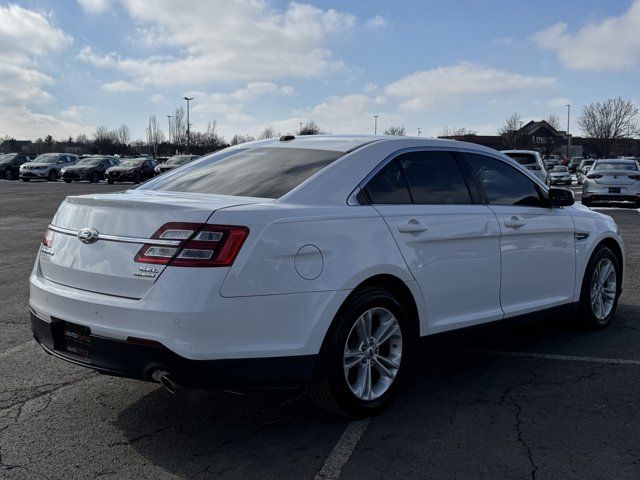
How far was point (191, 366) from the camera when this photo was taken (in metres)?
3.25

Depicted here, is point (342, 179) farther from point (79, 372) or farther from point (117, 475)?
point (79, 372)

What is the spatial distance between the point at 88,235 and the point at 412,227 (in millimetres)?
1863

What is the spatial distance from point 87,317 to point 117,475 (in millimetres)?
825

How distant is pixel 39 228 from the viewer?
14055 mm

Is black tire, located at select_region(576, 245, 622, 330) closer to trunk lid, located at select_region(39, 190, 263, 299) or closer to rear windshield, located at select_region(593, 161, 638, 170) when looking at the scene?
trunk lid, located at select_region(39, 190, 263, 299)

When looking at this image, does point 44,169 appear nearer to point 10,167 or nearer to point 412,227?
point 10,167

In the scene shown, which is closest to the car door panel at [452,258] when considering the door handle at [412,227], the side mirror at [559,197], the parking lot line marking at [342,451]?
the door handle at [412,227]

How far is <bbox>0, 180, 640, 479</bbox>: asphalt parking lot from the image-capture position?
3285 millimetres

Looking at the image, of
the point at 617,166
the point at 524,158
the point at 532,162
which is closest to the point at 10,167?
the point at 524,158

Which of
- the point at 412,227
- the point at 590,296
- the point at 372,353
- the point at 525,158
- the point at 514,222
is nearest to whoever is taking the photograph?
the point at 372,353

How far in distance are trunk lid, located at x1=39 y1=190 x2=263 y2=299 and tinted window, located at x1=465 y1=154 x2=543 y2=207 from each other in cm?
195

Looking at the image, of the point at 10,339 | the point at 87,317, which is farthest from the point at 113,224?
the point at 10,339

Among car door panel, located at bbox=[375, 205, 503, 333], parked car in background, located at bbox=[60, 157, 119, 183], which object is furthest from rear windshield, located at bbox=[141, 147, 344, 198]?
parked car in background, located at bbox=[60, 157, 119, 183]

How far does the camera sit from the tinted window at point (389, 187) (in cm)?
409
